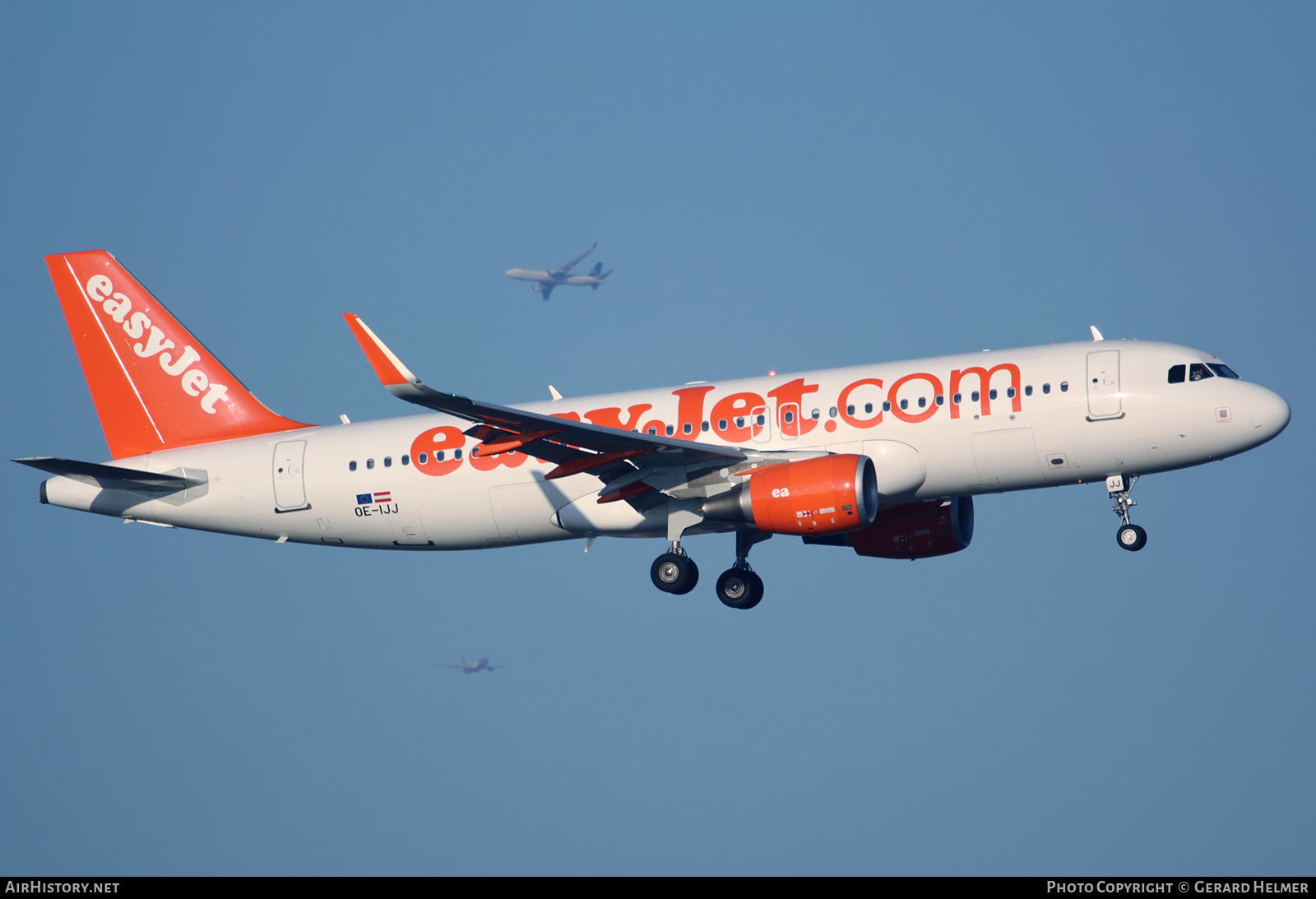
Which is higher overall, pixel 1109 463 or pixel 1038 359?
pixel 1038 359

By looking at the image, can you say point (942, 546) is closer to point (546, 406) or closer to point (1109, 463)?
point (1109, 463)

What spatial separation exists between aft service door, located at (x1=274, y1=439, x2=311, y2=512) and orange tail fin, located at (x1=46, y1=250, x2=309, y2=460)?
7.10 ft

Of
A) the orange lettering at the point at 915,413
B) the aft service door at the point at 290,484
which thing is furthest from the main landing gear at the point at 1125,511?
the aft service door at the point at 290,484

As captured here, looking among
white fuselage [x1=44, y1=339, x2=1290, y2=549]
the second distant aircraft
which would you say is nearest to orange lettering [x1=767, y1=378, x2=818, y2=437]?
white fuselage [x1=44, y1=339, x2=1290, y2=549]

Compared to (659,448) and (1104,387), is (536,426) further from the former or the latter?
(1104,387)

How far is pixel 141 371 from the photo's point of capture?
137 ft

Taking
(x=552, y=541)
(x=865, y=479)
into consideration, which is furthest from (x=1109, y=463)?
(x=552, y=541)

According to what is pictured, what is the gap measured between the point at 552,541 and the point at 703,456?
237 inches

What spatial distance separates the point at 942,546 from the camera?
129ft

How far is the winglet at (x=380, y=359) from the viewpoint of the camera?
2930 centimetres

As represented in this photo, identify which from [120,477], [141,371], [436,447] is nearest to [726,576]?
[436,447]

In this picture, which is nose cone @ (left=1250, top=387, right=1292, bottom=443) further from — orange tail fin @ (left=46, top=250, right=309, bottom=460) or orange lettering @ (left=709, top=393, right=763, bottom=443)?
orange tail fin @ (left=46, top=250, right=309, bottom=460)

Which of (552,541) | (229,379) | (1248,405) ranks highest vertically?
(229,379)

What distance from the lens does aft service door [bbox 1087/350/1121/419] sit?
33.4 m
